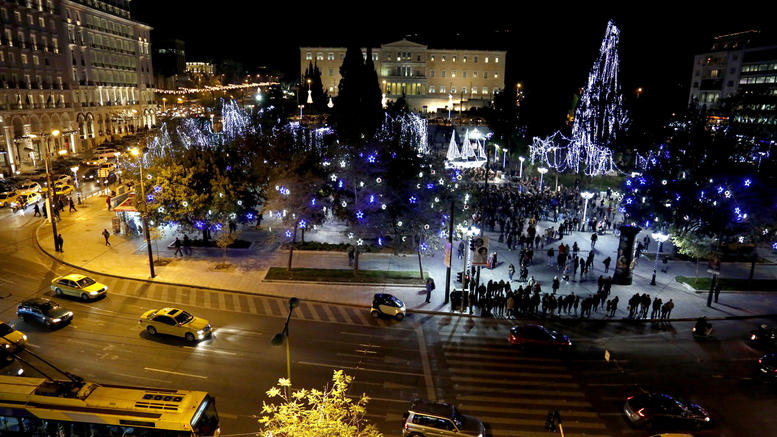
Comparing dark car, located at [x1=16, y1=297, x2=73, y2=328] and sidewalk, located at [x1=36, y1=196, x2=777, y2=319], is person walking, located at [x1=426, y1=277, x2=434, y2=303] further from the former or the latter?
dark car, located at [x1=16, y1=297, x2=73, y2=328]

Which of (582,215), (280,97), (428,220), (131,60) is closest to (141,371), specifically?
(428,220)

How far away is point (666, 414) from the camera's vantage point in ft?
52.8

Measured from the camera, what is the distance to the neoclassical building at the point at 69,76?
203 feet

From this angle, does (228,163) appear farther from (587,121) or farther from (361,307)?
(587,121)

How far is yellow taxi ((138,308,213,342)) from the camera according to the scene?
2106 centimetres

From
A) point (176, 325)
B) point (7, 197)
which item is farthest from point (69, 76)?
point (176, 325)

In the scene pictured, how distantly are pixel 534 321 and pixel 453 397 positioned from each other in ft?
28.6

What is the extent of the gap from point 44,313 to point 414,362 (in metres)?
16.6

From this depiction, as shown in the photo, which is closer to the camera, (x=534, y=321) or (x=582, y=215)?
(x=534, y=321)

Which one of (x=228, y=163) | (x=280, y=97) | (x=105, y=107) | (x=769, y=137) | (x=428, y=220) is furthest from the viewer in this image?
(x=280, y=97)

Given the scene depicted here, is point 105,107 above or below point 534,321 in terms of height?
above

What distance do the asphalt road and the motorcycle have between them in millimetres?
399

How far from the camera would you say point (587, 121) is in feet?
168

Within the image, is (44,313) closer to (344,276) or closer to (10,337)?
(10,337)
